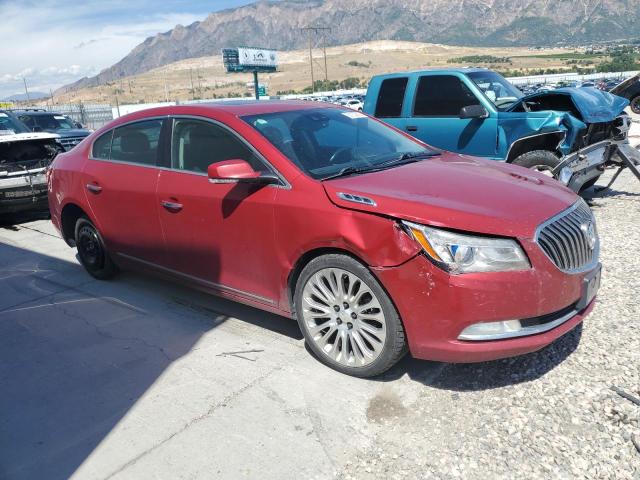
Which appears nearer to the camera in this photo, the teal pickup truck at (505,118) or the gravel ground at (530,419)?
the gravel ground at (530,419)

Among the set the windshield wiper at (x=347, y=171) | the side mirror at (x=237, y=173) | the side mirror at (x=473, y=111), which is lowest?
the windshield wiper at (x=347, y=171)

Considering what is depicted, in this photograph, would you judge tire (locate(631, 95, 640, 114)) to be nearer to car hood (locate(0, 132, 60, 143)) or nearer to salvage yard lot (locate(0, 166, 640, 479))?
salvage yard lot (locate(0, 166, 640, 479))

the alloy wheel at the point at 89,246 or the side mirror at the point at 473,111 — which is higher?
the side mirror at the point at 473,111

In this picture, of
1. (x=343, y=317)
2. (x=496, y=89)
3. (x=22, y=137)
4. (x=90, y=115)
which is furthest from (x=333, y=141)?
(x=90, y=115)

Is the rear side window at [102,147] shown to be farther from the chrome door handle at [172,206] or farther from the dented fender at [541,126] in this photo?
the dented fender at [541,126]

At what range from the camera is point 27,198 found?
8.23 m

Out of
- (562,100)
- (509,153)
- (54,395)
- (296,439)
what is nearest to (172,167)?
(54,395)

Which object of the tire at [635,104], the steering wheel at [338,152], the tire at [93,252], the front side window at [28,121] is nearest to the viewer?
the steering wheel at [338,152]

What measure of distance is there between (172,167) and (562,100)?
5875 millimetres

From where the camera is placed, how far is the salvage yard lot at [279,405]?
8.98 ft

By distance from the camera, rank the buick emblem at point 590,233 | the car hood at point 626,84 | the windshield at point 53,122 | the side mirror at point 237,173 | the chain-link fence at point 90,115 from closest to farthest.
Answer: the buick emblem at point 590,233 < the side mirror at point 237,173 < the car hood at point 626,84 < the windshield at point 53,122 < the chain-link fence at point 90,115

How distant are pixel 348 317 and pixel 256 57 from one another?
245 feet

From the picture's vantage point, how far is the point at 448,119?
25.2 ft

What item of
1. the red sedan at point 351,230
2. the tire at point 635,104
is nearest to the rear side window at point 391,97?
the red sedan at point 351,230
